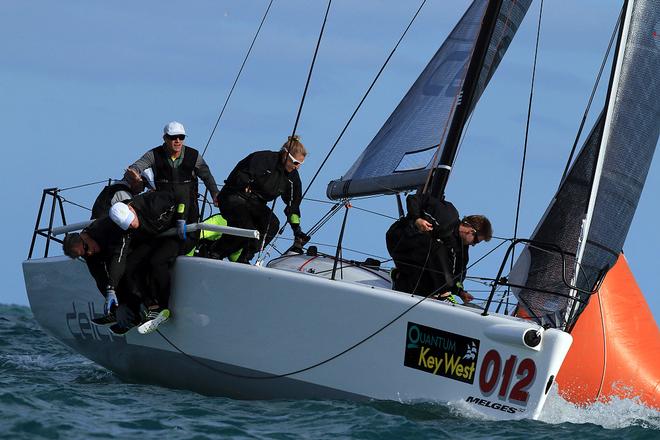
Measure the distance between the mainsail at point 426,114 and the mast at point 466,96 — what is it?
4 centimetres

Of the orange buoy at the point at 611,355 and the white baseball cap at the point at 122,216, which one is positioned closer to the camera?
the white baseball cap at the point at 122,216

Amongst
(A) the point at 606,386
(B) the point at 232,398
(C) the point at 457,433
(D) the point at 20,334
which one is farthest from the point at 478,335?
(D) the point at 20,334

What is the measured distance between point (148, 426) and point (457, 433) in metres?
1.69

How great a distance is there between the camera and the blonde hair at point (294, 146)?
29.2 feet

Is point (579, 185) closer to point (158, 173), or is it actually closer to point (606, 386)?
point (606, 386)

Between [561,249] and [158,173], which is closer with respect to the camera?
[561,249]

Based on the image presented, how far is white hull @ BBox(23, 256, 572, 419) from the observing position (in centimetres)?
747

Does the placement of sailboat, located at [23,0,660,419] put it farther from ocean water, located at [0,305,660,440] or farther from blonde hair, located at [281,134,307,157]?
blonde hair, located at [281,134,307,157]

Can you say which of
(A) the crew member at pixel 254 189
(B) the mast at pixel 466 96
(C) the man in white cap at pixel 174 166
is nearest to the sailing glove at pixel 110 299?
(C) the man in white cap at pixel 174 166

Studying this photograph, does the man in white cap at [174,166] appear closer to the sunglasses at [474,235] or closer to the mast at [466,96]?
the mast at [466,96]

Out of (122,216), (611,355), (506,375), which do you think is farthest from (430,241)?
(611,355)

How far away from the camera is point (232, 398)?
849 centimetres

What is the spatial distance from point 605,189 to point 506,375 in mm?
1502

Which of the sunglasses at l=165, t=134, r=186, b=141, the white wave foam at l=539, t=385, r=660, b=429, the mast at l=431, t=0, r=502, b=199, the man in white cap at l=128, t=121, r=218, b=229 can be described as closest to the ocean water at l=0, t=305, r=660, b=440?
the white wave foam at l=539, t=385, r=660, b=429
